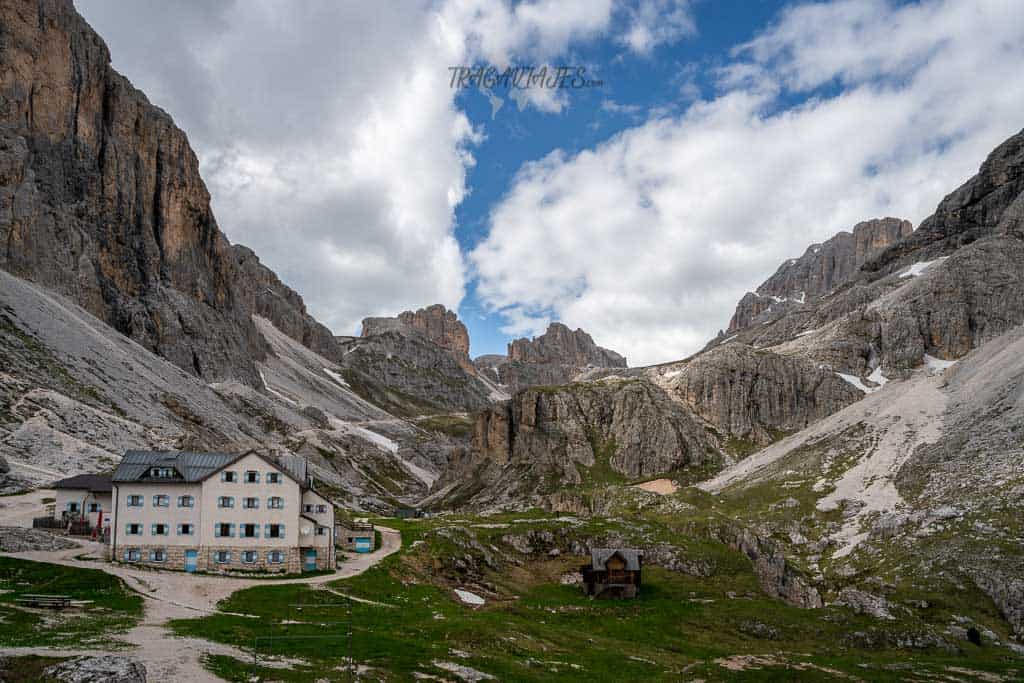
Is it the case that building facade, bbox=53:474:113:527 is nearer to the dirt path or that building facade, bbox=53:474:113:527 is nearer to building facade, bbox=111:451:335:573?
the dirt path

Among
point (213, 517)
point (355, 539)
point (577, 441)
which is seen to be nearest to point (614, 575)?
point (355, 539)

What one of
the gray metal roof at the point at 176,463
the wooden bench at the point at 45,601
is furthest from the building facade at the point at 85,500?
the wooden bench at the point at 45,601

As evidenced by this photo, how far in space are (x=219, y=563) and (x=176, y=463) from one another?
9.73m

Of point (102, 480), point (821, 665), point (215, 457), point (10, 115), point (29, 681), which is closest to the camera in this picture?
point (29, 681)

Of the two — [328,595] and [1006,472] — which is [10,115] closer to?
[328,595]

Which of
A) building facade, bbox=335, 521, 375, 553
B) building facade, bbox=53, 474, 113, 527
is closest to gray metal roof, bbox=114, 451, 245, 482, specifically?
building facade, bbox=53, 474, 113, 527

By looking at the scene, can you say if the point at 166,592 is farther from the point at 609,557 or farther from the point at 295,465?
the point at 609,557

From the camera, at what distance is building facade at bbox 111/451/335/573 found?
62844 mm

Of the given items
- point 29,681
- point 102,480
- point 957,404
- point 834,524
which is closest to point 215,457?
point 102,480

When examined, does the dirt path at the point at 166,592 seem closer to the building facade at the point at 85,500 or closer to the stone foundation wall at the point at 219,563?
the stone foundation wall at the point at 219,563

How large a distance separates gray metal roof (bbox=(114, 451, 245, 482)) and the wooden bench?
20.9 metres

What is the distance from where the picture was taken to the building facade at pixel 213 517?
62.8m

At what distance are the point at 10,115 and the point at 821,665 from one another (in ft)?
724

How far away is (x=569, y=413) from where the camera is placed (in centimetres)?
19250
